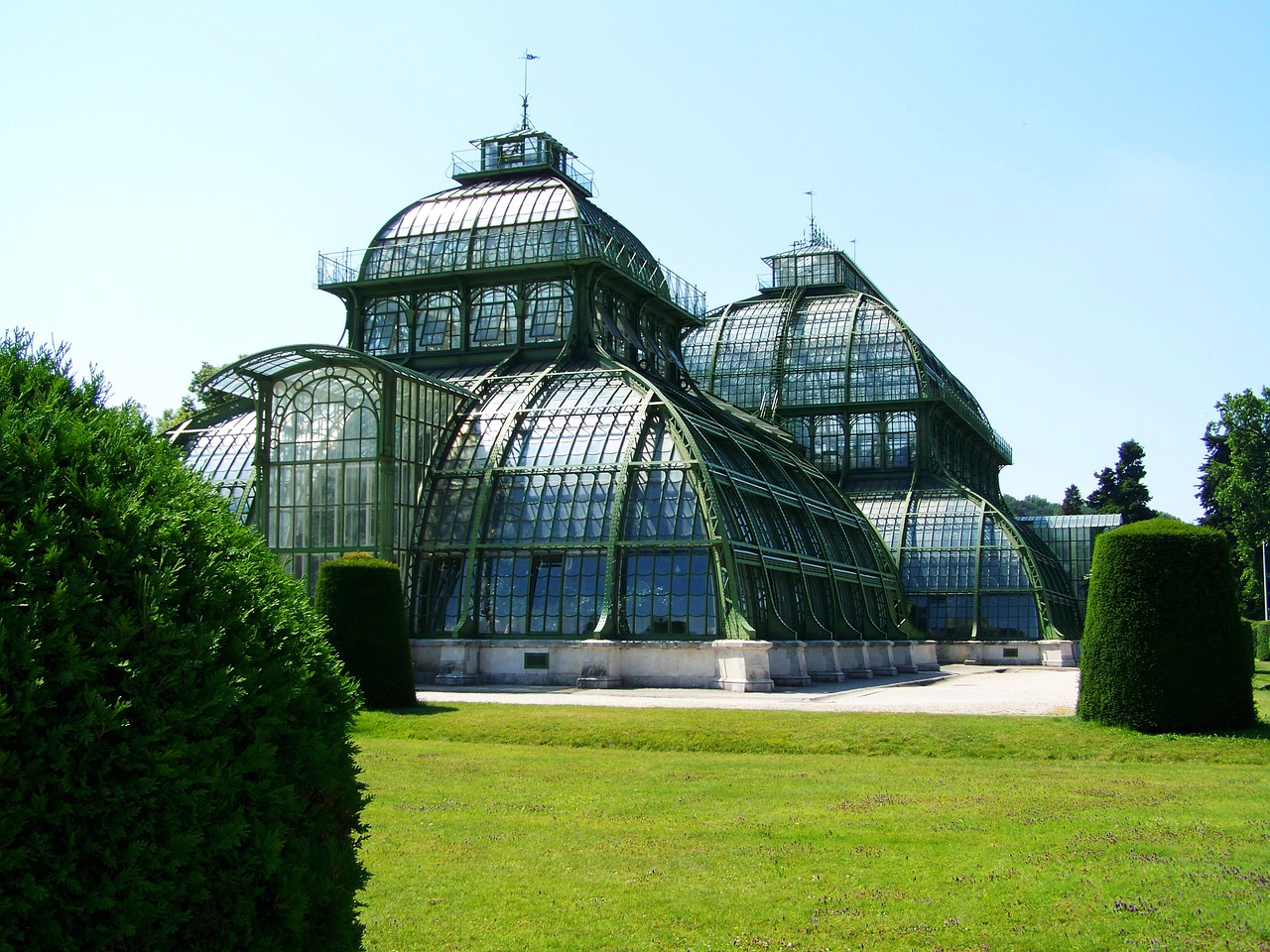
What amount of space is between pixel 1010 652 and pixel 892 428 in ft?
49.7

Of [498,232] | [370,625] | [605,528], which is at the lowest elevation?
[370,625]

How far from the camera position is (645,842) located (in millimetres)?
13102

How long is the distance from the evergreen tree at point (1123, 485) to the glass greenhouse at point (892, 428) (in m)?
26.8

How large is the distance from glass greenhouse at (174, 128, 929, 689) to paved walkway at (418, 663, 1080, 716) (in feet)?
5.40

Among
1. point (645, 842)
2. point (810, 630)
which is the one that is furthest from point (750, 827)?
point (810, 630)

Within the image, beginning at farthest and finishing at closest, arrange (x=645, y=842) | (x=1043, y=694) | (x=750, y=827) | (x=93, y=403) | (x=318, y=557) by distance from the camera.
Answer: (x=318, y=557) < (x=1043, y=694) < (x=750, y=827) < (x=645, y=842) < (x=93, y=403)

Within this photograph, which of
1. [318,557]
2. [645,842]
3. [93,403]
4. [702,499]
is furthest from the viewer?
[318,557]

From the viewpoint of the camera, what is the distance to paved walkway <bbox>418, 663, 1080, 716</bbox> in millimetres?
30609

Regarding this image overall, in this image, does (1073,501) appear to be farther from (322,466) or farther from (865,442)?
(322,466)

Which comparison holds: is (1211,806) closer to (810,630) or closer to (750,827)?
(750,827)

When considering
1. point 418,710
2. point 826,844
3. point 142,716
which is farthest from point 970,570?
point 142,716

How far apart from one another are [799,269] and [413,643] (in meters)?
46.2

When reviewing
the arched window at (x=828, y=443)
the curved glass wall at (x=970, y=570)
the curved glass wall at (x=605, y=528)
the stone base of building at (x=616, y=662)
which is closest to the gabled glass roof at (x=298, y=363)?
the curved glass wall at (x=605, y=528)

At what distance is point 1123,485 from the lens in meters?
102
